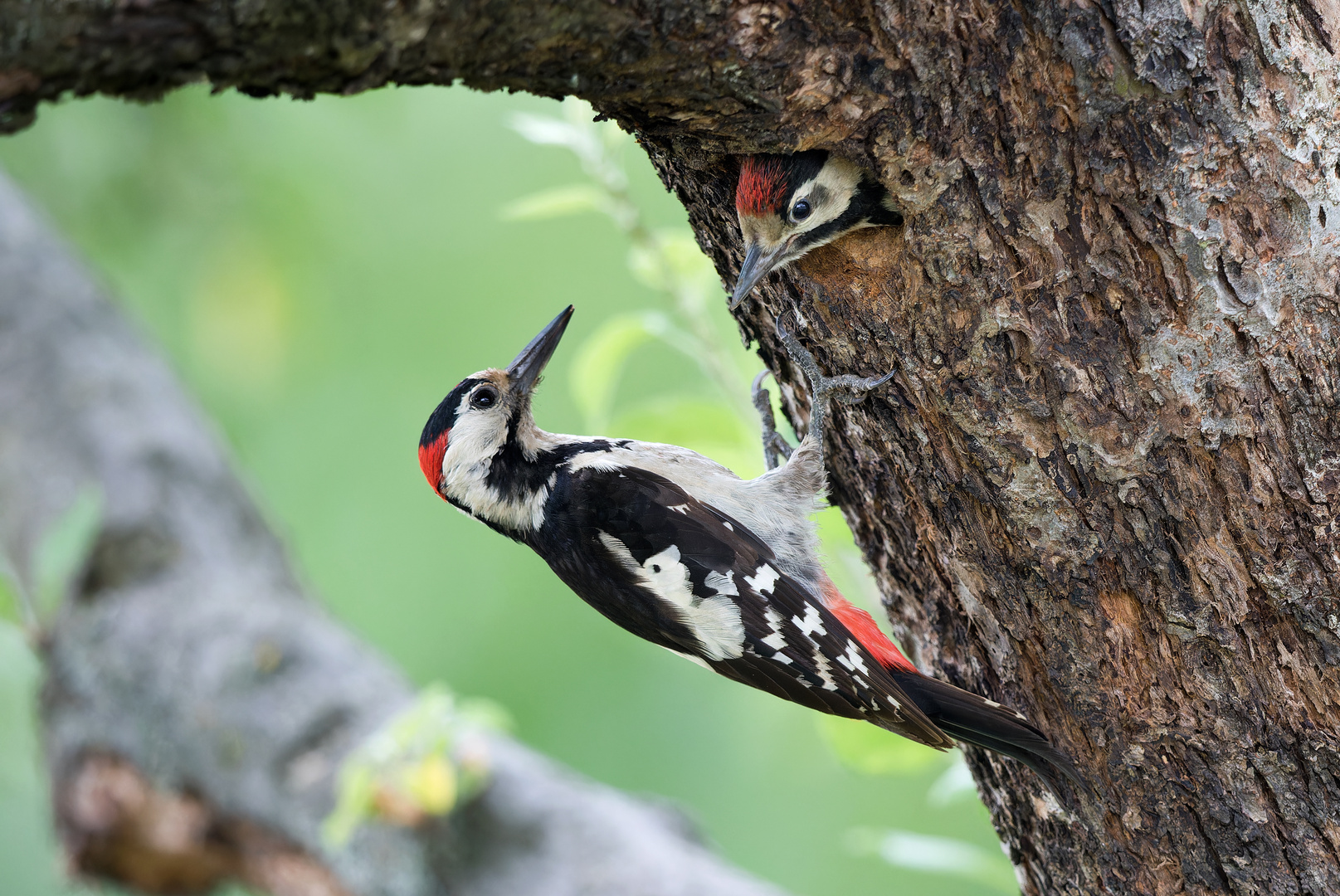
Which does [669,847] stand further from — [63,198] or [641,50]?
[63,198]

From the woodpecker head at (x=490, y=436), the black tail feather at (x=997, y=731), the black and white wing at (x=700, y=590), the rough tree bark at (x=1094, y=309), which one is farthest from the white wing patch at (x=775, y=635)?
the woodpecker head at (x=490, y=436)

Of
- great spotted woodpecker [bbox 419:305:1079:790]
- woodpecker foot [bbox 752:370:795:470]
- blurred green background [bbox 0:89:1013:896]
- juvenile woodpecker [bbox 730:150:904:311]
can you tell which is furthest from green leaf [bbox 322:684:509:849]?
blurred green background [bbox 0:89:1013:896]

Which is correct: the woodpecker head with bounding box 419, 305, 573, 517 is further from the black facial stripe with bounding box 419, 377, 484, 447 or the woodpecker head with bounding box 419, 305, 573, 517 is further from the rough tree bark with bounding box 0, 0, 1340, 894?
the rough tree bark with bounding box 0, 0, 1340, 894

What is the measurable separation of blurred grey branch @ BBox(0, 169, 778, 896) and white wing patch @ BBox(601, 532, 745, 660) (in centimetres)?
73

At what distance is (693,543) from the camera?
1666 millimetres

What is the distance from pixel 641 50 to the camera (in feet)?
2.86

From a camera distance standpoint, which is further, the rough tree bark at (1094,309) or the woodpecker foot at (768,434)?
the woodpecker foot at (768,434)

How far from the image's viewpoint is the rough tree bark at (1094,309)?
3.01 feet

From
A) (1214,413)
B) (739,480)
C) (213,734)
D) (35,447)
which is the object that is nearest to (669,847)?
(739,480)

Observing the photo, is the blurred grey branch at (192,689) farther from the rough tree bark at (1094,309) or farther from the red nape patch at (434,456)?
the rough tree bark at (1094,309)

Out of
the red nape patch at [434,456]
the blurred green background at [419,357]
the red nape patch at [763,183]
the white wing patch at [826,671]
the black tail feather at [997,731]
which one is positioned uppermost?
the blurred green background at [419,357]

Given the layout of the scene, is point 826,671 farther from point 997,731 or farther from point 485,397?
point 485,397

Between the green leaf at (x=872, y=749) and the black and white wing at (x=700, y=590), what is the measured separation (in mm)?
270

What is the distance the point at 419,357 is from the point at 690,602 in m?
3.30
